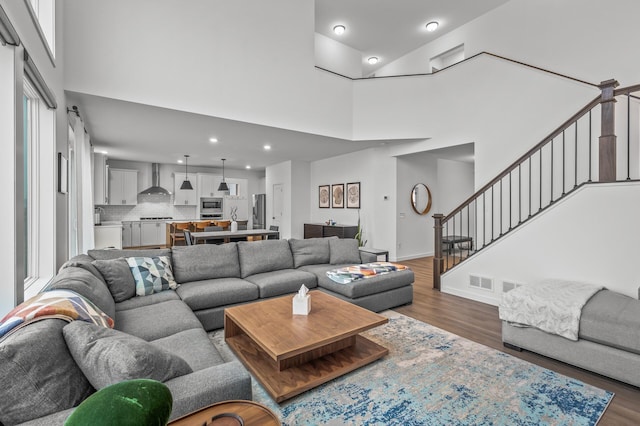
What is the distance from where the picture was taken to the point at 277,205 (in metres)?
9.80

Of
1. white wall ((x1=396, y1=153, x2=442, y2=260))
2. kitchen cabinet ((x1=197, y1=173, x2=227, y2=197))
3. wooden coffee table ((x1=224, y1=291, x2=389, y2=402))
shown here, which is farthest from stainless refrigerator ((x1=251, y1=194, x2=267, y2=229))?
wooden coffee table ((x1=224, y1=291, x2=389, y2=402))

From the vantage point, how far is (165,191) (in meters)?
9.57

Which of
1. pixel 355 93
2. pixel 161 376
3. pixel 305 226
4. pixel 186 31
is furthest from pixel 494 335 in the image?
pixel 305 226

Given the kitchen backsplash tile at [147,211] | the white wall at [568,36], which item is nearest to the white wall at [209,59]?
the white wall at [568,36]

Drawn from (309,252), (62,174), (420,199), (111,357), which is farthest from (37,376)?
(420,199)

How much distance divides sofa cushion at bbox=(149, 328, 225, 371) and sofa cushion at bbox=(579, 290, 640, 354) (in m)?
2.75

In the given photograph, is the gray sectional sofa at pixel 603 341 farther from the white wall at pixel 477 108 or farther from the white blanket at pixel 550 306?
the white wall at pixel 477 108

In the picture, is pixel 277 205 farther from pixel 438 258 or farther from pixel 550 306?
pixel 550 306

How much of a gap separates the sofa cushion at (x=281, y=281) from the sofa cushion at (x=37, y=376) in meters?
2.26

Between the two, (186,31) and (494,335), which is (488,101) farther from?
(186,31)

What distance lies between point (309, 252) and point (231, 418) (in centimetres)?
343

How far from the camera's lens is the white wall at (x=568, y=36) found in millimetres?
4117

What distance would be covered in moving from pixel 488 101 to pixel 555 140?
49.6 inches

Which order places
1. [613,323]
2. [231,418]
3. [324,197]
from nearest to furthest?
[231,418], [613,323], [324,197]
